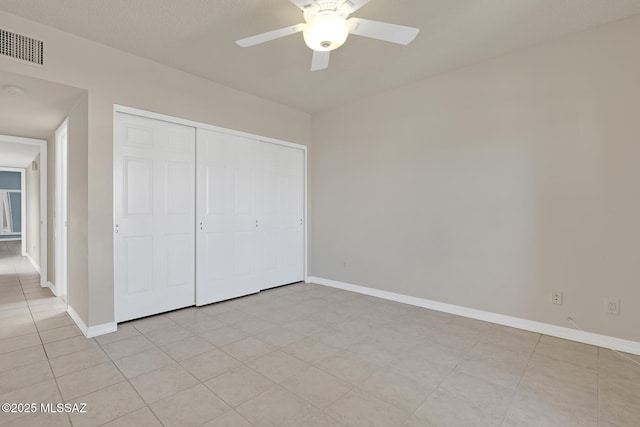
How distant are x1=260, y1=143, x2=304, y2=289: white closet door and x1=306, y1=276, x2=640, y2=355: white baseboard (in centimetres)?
103

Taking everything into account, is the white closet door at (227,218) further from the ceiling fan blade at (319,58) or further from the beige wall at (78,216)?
the ceiling fan blade at (319,58)

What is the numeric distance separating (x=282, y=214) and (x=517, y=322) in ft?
10.1

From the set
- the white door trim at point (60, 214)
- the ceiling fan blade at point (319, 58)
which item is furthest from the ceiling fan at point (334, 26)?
the white door trim at point (60, 214)

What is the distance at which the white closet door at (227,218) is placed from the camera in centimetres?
353

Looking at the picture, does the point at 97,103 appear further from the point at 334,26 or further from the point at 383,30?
the point at 383,30

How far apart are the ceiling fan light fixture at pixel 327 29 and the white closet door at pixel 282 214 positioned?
239 centimetres

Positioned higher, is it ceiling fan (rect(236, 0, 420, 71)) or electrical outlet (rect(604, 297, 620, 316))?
ceiling fan (rect(236, 0, 420, 71))

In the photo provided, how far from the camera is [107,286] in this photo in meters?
2.79

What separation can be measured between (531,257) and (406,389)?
6.10 ft

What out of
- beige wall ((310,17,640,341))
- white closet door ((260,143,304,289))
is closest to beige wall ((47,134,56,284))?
white closet door ((260,143,304,289))

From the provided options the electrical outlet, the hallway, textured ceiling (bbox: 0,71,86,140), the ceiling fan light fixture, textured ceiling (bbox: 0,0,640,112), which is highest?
textured ceiling (bbox: 0,0,640,112)

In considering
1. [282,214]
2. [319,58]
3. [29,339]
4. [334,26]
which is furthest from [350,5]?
[29,339]

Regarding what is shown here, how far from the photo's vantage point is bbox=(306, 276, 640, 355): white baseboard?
8.02 ft

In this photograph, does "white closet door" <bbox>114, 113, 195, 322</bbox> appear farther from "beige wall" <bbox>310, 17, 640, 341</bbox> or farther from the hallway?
"beige wall" <bbox>310, 17, 640, 341</bbox>
